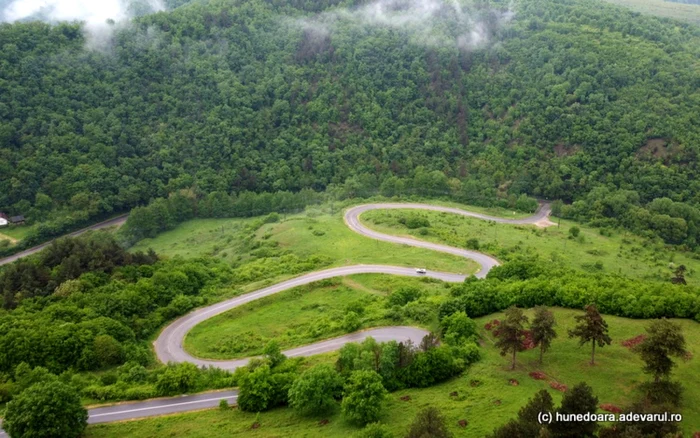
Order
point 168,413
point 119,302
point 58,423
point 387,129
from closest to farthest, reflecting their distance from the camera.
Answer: point 58,423 < point 168,413 < point 119,302 < point 387,129

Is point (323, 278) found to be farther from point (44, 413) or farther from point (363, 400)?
point (44, 413)

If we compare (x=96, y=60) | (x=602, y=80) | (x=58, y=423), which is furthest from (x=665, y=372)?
(x=96, y=60)

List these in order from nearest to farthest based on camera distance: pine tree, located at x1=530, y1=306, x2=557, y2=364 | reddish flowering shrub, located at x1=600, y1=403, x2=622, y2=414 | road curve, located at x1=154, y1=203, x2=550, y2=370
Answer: reddish flowering shrub, located at x1=600, y1=403, x2=622, y2=414 → pine tree, located at x1=530, y1=306, x2=557, y2=364 → road curve, located at x1=154, y1=203, x2=550, y2=370

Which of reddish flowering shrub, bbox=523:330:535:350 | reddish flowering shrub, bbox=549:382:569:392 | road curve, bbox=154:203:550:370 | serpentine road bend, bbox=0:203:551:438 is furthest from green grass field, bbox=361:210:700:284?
reddish flowering shrub, bbox=549:382:569:392

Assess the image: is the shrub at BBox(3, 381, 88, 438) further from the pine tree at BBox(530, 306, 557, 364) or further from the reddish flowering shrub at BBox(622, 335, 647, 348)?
the reddish flowering shrub at BBox(622, 335, 647, 348)

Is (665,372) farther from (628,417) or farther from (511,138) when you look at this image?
(511,138)

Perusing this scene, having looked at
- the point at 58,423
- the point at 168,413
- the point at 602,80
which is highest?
the point at 602,80
